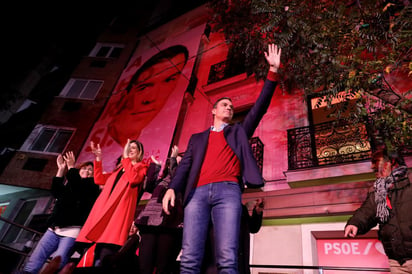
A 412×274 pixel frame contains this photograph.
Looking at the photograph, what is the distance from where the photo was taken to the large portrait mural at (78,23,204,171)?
9347 millimetres

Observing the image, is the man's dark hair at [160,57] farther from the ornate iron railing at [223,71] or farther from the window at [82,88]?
the window at [82,88]

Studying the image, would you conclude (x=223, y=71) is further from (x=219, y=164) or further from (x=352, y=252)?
(x=219, y=164)

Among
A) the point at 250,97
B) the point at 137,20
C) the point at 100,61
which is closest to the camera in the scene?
the point at 250,97

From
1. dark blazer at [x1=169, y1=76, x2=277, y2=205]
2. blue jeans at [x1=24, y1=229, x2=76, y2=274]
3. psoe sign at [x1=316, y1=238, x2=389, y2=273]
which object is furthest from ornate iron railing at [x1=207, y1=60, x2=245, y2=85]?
blue jeans at [x1=24, y1=229, x2=76, y2=274]

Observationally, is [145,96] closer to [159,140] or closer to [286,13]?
[159,140]

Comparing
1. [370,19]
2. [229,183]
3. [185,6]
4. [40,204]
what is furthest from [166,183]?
[185,6]

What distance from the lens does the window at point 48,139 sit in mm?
12149

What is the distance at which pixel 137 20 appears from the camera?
54.3ft

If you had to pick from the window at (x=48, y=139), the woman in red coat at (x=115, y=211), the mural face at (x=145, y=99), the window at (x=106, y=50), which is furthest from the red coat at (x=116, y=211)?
the window at (x=106, y=50)

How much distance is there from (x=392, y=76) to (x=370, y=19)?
3009 mm

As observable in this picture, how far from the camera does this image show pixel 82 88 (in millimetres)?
14312

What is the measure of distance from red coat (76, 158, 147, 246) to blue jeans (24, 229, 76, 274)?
518 mm

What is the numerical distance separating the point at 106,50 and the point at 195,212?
1666 centimetres

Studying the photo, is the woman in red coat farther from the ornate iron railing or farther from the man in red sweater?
the ornate iron railing
